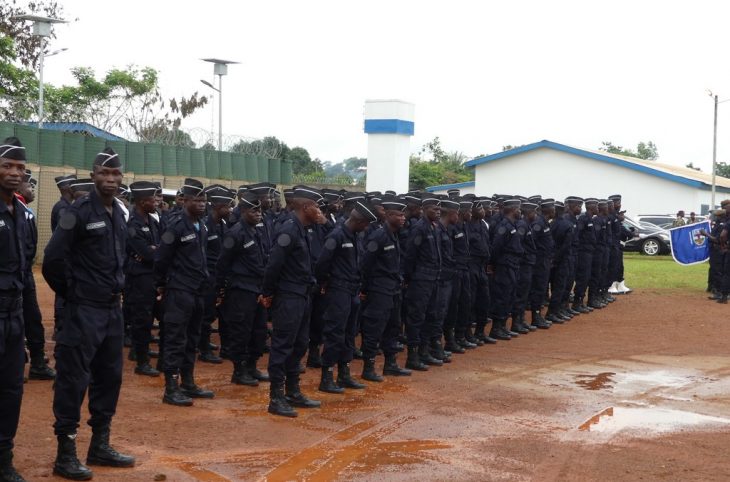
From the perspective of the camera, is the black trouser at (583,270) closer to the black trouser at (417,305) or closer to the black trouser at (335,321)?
the black trouser at (417,305)

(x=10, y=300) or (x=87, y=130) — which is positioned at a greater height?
(x=87, y=130)

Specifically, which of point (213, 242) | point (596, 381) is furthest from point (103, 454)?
point (596, 381)

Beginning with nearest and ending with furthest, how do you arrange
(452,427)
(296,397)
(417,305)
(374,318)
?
(452,427) → (296,397) → (374,318) → (417,305)

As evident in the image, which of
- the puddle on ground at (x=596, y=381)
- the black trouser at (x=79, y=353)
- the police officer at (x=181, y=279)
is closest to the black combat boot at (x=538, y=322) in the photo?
the puddle on ground at (x=596, y=381)

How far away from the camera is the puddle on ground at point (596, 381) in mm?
10258

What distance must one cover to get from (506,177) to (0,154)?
1695 inches

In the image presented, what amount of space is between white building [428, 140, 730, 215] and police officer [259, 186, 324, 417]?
122 feet

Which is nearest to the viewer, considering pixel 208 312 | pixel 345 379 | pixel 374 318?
pixel 345 379

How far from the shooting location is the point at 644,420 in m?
8.49

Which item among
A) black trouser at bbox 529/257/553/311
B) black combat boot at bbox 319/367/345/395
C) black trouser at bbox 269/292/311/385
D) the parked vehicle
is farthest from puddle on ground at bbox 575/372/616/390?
the parked vehicle

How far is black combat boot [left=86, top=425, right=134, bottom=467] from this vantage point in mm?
6262

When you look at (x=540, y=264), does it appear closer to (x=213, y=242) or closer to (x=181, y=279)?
(x=213, y=242)

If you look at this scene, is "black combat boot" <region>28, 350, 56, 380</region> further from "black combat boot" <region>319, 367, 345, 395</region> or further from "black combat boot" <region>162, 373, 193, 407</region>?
"black combat boot" <region>319, 367, 345, 395</region>

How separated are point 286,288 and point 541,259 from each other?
7692 mm
